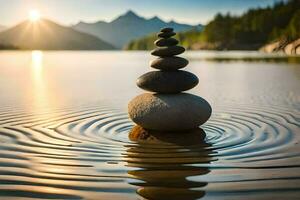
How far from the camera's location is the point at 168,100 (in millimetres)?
14859

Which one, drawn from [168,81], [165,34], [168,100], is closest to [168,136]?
[168,100]

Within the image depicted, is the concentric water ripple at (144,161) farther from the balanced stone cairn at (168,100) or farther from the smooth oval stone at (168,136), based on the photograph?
the balanced stone cairn at (168,100)

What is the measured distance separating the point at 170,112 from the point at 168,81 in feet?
4.31

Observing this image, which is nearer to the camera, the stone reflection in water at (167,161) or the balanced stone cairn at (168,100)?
the stone reflection in water at (167,161)

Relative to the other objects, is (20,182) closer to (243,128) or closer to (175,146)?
(175,146)

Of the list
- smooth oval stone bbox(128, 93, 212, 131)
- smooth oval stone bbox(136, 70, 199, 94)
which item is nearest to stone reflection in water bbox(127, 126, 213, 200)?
smooth oval stone bbox(128, 93, 212, 131)

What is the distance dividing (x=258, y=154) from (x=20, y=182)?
653 cm

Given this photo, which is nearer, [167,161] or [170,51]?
[167,161]

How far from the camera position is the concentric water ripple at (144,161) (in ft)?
30.1

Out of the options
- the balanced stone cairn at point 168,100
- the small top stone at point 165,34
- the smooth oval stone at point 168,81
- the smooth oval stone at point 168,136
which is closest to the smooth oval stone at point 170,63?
the balanced stone cairn at point 168,100

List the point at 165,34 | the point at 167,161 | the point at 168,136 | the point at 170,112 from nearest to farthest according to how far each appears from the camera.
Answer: the point at 167,161
the point at 170,112
the point at 168,136
the point at 165,34

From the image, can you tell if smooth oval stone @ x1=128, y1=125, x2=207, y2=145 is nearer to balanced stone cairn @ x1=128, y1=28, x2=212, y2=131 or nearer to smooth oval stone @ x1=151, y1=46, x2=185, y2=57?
balanced stone cairn @ x1=128, y1=28, x2=212, y2=131

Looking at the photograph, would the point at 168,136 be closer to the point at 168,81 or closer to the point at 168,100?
the point at 168,100

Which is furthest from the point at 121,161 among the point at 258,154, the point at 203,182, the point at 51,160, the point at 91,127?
the point at 91,127
